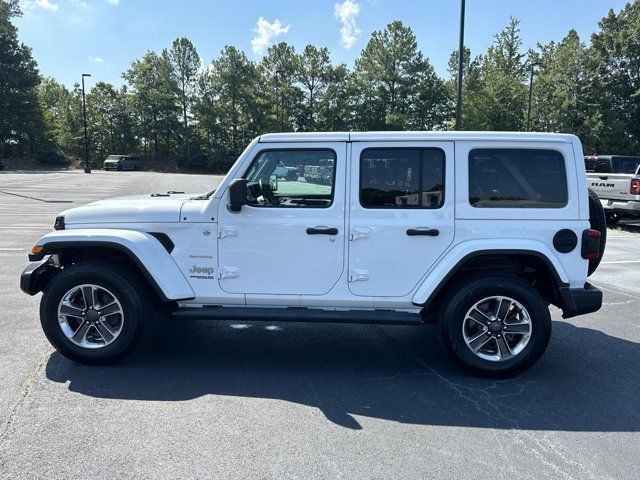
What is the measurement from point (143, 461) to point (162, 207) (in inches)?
84.0

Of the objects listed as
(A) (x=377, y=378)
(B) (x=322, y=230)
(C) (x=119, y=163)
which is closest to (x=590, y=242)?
(A) (x=377, y=378)

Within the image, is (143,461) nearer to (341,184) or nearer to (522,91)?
(341,184)

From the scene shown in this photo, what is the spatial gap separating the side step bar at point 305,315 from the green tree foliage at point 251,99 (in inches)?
1913

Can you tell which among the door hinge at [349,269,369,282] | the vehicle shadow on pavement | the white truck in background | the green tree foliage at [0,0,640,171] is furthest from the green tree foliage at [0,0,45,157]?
the door hinge at [349,269,369,282]

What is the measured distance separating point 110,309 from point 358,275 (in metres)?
2.16

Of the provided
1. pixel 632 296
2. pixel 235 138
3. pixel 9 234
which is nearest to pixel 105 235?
pixel 632 296

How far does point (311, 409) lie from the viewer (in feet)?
11.8

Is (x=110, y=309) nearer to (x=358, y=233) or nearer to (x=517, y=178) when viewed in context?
(x=358, y=233)

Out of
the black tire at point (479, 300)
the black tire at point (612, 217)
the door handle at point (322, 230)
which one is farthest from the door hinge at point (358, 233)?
the black tire at point (612, 217)

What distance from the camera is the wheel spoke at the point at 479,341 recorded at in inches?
164

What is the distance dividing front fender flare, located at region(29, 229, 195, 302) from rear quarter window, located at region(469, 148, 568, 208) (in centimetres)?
258

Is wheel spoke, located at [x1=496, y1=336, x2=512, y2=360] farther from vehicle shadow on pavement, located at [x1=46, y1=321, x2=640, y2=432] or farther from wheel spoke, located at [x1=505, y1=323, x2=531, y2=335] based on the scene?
vehicle shadow on pavement, located at [x1=46, y1=321, x2=640, y2=432]

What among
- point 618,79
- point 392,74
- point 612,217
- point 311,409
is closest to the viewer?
point 311,409

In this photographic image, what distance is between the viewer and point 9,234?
444 inches
